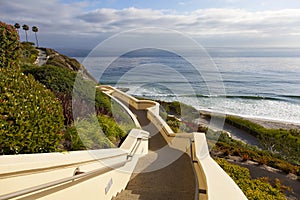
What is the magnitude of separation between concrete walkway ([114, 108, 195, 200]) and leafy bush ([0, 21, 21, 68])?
3582 millimetres

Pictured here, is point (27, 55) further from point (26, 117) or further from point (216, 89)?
point (216, 89)

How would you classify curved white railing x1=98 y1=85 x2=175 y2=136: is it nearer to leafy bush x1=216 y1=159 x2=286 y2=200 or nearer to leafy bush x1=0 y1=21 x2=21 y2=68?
leafy bush x1=216 y1=159 x2=286 y2=200

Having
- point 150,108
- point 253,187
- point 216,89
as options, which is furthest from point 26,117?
point 216,89

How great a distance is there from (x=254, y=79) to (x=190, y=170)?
5792 centimetres

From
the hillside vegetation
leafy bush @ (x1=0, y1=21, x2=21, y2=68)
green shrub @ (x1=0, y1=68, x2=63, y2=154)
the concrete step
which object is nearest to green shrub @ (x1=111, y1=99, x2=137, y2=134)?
the hillside vegetation

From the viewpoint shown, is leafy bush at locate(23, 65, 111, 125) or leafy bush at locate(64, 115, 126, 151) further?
leafy bush at locate(23, 65, 111, 125)

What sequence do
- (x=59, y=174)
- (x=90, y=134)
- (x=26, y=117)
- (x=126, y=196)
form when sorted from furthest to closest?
(x=90, y=134) → (x=126, y=196) → (x=26, y=117) → (x=59, y=174)

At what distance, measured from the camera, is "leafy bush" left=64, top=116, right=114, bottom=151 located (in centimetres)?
462

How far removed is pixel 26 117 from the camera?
3.08 metres

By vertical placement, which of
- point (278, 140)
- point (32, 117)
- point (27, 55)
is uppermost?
point (27, 55)

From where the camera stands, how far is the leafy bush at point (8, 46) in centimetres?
528

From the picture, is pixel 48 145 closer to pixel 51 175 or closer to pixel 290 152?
pixel 51 175

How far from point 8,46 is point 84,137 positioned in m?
2.65

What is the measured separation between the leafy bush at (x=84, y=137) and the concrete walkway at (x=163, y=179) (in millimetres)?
1111
